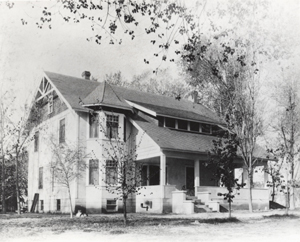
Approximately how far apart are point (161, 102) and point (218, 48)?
299 inches

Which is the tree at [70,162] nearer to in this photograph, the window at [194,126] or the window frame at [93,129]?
the window frame at [93,129]

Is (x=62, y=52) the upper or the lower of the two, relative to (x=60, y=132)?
upper

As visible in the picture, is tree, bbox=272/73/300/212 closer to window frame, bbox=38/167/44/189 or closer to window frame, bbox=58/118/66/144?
window frame, bbox=58/118/66/144

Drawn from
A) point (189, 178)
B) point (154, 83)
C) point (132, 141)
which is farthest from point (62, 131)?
point (154, 83)

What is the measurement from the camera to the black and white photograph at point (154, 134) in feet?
40.1

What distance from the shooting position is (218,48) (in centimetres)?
2075

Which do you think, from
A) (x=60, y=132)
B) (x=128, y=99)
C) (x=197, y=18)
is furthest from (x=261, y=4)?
(x=60, y=132)

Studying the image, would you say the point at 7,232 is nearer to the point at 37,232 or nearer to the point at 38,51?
the point at 37,232

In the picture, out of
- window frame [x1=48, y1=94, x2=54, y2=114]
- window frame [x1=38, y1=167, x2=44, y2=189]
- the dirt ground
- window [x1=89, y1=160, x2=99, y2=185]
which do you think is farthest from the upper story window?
the dirt ground

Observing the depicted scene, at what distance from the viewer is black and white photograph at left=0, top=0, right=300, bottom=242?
1221 centimetres

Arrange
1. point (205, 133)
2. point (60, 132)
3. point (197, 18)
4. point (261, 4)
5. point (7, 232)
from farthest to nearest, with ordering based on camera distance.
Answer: point (205, 133), point (60, 132), point (261, 4), point (7, 232), point (197, 18)

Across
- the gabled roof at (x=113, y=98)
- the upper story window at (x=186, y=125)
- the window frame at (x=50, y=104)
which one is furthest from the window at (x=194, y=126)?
the window frame at (x=50, y=104)

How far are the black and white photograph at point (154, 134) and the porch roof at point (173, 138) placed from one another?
0.38ft

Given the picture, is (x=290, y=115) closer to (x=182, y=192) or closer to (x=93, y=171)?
(x=182, y=192)
